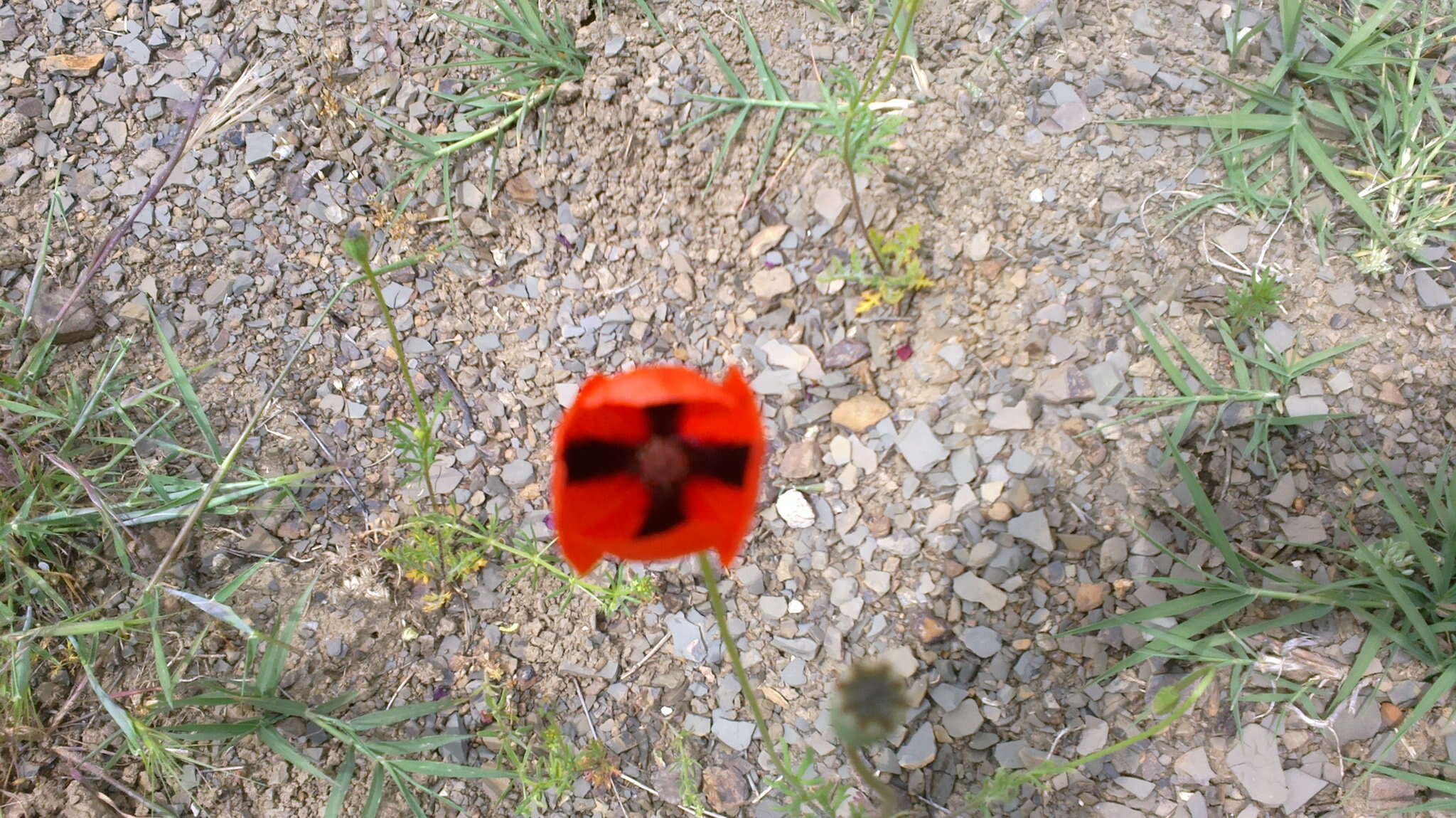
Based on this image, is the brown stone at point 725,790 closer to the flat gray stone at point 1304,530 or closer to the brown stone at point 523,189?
the flat gray stone at point 1304,530

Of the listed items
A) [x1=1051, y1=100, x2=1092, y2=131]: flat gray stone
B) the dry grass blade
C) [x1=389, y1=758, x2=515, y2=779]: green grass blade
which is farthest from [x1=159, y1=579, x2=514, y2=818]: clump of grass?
[x1=1051, y1=100, x2=1092, y2=131]: flat gray stone

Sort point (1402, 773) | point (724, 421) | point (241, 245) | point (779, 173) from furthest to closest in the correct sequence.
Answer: point (241, 245), point (779, 173), point (1402, 773), point (724, 421)

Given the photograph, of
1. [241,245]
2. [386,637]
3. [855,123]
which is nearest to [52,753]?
[386,637]

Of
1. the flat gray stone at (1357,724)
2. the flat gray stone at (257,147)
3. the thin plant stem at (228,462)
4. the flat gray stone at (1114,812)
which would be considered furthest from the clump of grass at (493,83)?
the flat gray stone at (1357,724)

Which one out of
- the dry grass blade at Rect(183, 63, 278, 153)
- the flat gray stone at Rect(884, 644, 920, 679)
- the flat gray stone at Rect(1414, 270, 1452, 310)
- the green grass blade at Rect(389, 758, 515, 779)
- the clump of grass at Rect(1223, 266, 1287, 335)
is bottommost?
the green grass blade at Rect(389, 758, 515, 779)

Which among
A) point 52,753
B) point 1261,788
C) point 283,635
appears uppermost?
point 283,635

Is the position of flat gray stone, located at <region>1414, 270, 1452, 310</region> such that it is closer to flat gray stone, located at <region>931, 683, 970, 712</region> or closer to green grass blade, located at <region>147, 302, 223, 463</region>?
flat gray stone, located at <region>931, 683, 970, 712</region>

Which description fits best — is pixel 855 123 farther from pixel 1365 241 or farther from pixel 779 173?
pixel 1365 241

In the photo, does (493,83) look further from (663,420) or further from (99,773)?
(99,773)
